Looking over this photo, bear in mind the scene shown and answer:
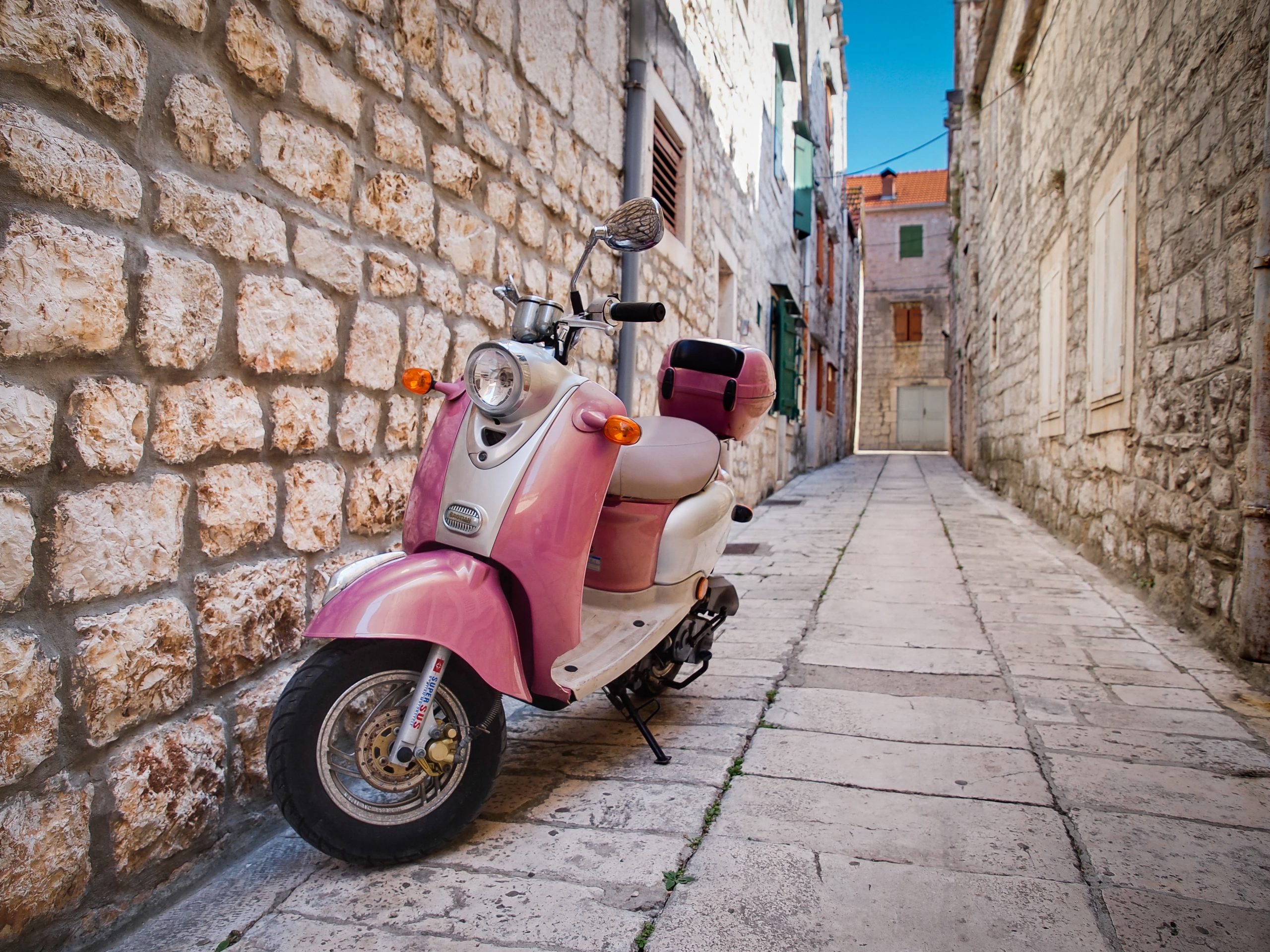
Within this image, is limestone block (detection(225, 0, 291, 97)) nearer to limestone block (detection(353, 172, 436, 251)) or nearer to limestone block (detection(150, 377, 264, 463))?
limestone block (detection(353, 172, 436, 251))

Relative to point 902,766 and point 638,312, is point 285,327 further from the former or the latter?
point 902,766

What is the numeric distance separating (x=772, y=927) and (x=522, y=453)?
1.08 m

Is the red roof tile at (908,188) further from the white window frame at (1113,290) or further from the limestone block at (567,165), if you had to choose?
the limestone block at (567,165)

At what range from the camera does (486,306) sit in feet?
9.76

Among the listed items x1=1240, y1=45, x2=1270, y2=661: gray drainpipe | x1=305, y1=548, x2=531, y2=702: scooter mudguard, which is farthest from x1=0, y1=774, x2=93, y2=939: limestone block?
Result: x1=1240, y1=45, x2=1270, y2=661: gray drainpipe

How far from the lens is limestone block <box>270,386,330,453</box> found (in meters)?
1.96

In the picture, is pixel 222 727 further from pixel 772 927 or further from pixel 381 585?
pixel 772 927

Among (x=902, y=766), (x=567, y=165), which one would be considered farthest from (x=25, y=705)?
(x=567, y=165)

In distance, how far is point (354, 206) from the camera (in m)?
2.25

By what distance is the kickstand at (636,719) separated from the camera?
226 centimetres

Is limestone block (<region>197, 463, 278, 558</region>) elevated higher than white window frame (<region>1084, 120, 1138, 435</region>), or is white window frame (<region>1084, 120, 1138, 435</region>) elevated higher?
white window frame (<region>1084, 120, 1138, 435</region>)

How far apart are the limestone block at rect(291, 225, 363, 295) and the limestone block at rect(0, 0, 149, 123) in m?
0.50

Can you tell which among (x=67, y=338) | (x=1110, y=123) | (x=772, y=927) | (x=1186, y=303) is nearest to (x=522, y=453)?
(x=67, y=338)

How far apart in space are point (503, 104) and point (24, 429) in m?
2.31
